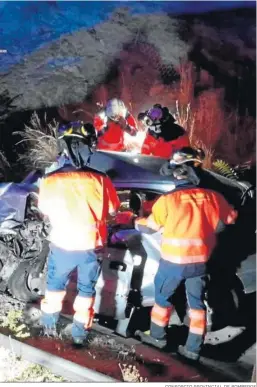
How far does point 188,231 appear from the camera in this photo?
3744 mm

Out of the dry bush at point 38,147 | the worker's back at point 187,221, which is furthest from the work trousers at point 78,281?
the dry bush at point 38,147

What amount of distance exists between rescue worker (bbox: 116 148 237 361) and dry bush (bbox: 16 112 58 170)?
343 cm

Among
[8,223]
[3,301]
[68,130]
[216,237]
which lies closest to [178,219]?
[216,237]

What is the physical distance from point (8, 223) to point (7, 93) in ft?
16.2

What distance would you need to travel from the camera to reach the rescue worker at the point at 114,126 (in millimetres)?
5746

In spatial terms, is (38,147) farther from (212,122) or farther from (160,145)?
(212,122)

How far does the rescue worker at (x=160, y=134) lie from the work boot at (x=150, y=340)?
83.7 inches

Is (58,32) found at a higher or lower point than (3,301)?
higher


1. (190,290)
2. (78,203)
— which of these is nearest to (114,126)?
(78,203)

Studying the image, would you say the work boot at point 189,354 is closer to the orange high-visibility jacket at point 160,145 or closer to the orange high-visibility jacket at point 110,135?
the orange high-visibility jacket at point 160,145

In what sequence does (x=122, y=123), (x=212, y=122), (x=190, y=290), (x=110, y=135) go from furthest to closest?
(x=212, y=122), (x=122, y=123), (x=110, y=135), (x=190, y=290)

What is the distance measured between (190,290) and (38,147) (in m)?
4.21

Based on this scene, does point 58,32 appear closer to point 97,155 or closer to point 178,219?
point 97,155

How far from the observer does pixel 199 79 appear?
11.2 m
